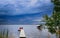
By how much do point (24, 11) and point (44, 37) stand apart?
0.66m

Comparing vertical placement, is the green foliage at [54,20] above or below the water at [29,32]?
above

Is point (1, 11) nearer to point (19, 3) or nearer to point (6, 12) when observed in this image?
point (6, 12)

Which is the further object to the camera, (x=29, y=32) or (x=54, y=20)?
(x=29, y=32)

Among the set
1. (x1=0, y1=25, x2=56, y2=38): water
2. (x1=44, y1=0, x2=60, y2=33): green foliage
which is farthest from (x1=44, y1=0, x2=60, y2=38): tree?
(x1=0, y1=25, x2=56, y2=38): water

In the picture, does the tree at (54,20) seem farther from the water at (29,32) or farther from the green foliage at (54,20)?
the water at (29,32)

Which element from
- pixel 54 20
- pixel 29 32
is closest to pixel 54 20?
pixel 54 20

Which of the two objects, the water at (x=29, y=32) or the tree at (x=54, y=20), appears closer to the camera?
the tree at (x=54, y=20)

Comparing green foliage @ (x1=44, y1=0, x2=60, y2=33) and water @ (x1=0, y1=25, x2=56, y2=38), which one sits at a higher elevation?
green foliage @ (x1=44, y1=0, x2=60, y2=33)

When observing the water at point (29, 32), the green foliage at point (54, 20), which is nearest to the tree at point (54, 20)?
the green foliage at point (54, 20)

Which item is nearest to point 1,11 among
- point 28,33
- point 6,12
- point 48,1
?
point 6,12

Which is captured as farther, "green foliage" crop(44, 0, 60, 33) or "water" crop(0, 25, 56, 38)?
"water" crop(0, 25, 56, 38)

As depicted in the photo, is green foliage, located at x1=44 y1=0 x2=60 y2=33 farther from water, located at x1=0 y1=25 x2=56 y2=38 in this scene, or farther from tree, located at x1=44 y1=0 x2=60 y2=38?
water, located at x1=0 y1=25 x2=56 y2=38

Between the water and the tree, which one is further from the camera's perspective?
the water

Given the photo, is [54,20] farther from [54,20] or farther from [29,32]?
[29,32]
